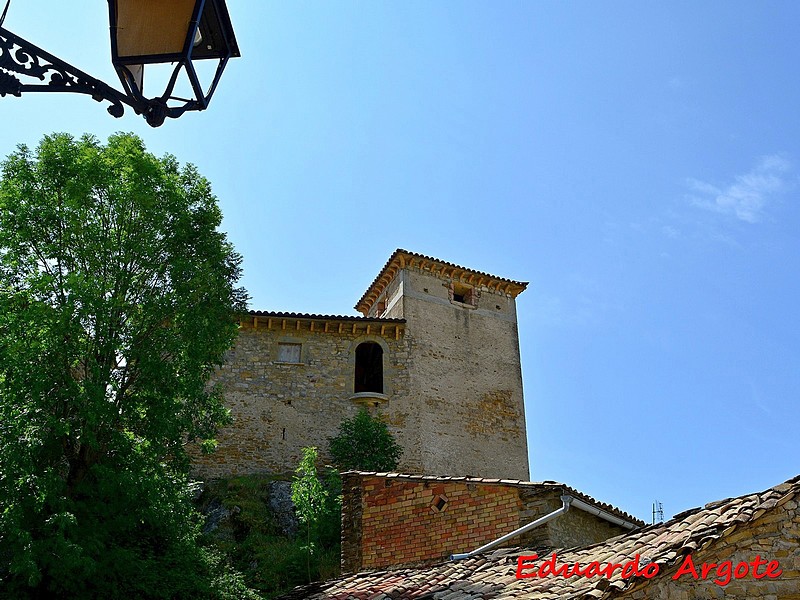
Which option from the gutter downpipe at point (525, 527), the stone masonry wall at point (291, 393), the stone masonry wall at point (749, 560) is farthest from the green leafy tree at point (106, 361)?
the stone masonry wall at point (749, 560)

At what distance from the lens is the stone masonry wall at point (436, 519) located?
11.3m

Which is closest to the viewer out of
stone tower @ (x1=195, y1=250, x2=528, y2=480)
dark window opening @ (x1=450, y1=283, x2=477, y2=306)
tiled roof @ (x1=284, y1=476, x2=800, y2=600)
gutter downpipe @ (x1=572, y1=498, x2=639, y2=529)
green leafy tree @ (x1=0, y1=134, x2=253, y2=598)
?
tiled roof @ (x1=284, y1=476, x2=800, y2=600)

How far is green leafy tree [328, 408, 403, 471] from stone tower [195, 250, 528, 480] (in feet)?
4.59

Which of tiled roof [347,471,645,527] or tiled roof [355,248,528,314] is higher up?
tiled roof [355,248,528,314]

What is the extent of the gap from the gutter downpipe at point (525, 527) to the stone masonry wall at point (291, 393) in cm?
1347

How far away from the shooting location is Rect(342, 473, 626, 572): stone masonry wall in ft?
37.0

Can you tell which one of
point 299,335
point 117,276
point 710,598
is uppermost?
point 299,335

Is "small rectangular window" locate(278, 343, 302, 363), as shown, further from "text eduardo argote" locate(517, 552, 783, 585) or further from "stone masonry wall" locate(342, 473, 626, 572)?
"text eduardo argote" locate(517, 552, 783, 585)

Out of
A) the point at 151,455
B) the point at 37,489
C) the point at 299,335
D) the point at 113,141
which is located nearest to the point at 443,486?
the point at 151,455

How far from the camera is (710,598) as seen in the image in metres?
6.55

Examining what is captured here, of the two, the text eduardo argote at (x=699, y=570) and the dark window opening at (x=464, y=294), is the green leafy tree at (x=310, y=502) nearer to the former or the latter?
the dark window opening at (x=464, y=294)

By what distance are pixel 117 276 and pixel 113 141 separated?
291 centimetres

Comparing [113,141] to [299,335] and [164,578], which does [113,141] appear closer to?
[164,578]

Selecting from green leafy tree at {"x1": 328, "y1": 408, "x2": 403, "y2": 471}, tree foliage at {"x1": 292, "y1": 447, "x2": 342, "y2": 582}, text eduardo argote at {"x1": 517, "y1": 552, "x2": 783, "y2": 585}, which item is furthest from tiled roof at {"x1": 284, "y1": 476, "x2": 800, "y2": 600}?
green leafy tree at {"x1": 328, "y1": 408, "x2": 403, "y2": 471}
